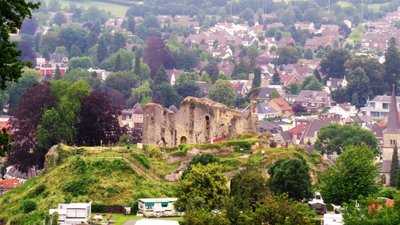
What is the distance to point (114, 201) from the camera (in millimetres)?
49844

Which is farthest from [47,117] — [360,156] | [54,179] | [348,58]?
[348,58]

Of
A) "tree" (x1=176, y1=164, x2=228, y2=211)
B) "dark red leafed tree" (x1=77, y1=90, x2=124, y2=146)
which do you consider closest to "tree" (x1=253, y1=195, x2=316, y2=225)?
"tree" (x1=176, y1=164, x2=228, y2=211)

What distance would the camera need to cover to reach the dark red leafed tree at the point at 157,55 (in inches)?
6166

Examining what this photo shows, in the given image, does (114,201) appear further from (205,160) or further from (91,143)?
(91,143)

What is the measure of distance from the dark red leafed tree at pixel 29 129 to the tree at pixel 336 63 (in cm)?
8023

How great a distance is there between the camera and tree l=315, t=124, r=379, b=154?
8875cm

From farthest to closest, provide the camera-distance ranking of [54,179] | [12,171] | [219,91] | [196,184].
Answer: [219,91] < [12,171] < [54,179] < [196,184]

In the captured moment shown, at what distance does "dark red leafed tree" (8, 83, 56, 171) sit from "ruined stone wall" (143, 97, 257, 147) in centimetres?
460

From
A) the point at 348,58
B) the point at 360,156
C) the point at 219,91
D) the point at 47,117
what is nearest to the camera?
the point at 360,156

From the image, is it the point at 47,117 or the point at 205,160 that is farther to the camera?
the point at 47,117

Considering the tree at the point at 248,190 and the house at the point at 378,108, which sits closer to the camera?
the tree at the point at 248,190

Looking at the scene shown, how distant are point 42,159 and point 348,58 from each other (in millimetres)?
83556

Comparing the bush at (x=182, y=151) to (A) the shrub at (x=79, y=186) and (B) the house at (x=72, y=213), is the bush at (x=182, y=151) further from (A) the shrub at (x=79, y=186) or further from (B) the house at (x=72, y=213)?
(B) the house at (x=72, y=213)

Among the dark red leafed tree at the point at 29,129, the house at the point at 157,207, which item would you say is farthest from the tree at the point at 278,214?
the dark red leafed tree at the point at 29,129
